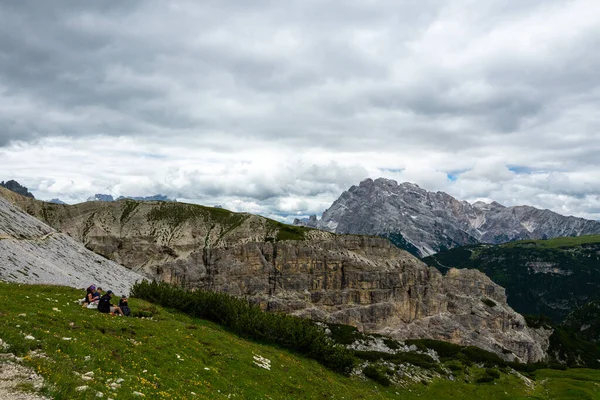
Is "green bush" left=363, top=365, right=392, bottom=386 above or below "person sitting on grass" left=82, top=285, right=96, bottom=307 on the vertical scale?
below

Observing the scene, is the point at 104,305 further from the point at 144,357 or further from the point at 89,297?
the point at 144,357

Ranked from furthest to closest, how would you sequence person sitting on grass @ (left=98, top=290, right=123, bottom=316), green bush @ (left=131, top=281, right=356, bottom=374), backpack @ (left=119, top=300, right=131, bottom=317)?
green bush @ (left=131, top=281, right=356, bottom=374), backpack @ (left=119, top=300, right=131, bottom=317), person sitting on grass @ (left=98, top=290, right=123, bottom=316)

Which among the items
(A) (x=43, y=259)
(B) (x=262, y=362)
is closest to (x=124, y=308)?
(B) (x=262, y=362)

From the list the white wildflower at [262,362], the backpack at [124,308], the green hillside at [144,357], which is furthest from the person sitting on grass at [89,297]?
the white wildflower at [262,362]

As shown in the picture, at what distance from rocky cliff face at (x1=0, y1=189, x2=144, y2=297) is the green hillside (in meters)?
22.3

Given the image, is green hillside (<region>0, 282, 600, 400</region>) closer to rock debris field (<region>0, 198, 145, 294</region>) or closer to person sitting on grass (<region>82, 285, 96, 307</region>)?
person sitting on grass (<region>82, 285, 96, 307</region>)

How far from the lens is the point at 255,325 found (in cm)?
5019

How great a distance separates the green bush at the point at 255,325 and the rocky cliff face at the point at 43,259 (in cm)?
1934

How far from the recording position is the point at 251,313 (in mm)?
53750

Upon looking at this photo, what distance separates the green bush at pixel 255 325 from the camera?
165 feet

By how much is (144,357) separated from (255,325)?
25592 millimetres

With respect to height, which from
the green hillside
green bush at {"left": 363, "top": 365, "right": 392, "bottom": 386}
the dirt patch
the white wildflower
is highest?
the dirt patch

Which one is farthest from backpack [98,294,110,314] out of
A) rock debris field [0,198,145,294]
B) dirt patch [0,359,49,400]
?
rock debris field [0,198,145,294]

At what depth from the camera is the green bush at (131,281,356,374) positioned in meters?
50.3
